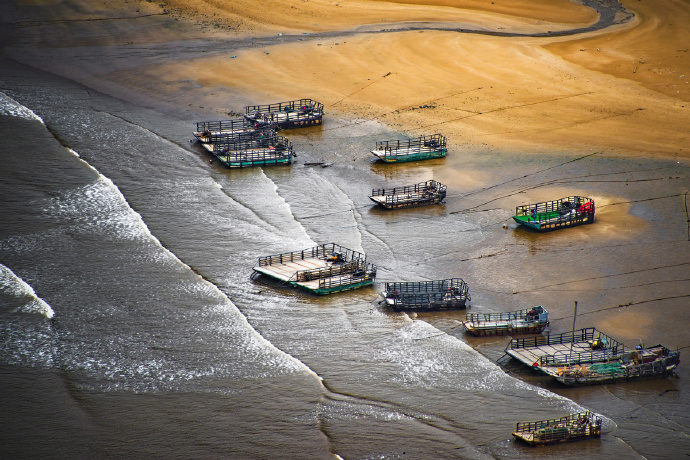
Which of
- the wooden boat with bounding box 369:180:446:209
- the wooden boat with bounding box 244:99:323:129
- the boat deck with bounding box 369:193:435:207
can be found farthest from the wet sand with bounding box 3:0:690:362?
the boat deck with bounding box 369:193:435:207

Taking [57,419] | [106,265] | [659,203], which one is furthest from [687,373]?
[106,265]

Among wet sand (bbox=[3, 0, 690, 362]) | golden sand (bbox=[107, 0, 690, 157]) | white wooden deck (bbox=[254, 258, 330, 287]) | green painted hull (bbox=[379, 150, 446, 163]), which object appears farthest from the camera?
golden sand (bbox=[107, 0, 690, 157])

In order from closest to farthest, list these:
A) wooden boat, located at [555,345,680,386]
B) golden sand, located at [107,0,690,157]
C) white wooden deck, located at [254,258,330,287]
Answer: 1. wooden boat, located at [555,345,680,386]
2. white wooden deck, located at [254,258,330,287]
3. golden sand, located at [107,0,690,157]

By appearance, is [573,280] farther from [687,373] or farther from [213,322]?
[213,322]

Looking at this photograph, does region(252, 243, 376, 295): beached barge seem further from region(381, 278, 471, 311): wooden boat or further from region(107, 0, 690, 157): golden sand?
region(107, 0, 690, 157): golden sand

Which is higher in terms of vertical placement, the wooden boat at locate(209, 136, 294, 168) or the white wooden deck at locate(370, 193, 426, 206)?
the wooden boat at locate(209, 136, 294, 168)

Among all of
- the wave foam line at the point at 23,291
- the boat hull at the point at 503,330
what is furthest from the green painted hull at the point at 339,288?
the wave foam line at the point at 23,291

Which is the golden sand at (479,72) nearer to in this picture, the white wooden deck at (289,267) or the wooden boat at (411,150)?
the wooden boat at (411,150)
